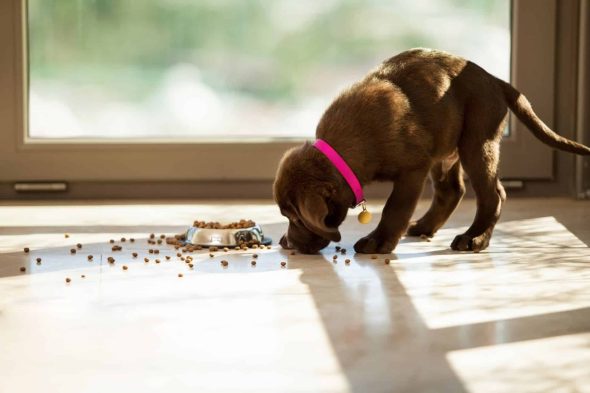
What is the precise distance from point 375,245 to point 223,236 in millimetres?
567

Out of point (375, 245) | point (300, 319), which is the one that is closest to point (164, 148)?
point (375, 245)

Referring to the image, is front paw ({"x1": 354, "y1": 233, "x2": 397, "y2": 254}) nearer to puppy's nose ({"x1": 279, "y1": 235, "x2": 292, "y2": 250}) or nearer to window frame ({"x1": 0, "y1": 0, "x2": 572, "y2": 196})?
puppy's nose ({"x1": 279, "y1": 235, "x2": 292, "y2": 250})

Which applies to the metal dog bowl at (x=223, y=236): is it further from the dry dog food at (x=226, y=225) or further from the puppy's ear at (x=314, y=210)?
the puppy's ear at (x=314, y=210)

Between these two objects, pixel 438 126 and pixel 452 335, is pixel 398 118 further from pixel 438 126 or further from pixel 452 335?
pixel 452 335

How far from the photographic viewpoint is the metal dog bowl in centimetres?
378

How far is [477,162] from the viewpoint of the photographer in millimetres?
3680

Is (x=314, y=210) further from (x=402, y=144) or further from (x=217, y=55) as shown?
(x=217, y=55)

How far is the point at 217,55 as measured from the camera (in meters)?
5.33

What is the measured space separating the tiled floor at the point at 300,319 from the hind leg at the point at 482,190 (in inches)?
2.6

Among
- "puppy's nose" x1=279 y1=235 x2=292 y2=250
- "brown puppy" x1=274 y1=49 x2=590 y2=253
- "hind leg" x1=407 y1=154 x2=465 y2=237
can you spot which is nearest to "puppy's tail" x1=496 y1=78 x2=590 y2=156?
"brown puppy" x1=274 y1=49 x2=590 y2=253

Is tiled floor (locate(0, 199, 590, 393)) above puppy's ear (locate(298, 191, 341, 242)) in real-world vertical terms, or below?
below

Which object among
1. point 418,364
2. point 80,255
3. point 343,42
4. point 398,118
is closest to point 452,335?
point 418,364

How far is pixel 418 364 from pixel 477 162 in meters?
1.60

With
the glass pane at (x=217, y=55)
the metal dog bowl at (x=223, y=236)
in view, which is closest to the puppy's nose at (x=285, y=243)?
the metal dog bowl at (x=223, y=236)
